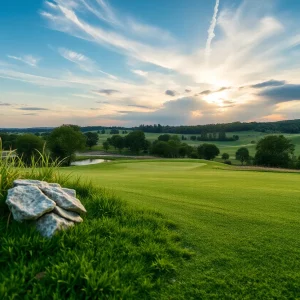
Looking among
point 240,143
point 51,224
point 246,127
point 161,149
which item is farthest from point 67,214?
point 246,127

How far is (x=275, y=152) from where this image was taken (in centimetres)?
6494

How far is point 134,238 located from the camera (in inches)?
189

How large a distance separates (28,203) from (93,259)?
1.78m

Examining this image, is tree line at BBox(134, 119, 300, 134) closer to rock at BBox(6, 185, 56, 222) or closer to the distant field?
the distant field

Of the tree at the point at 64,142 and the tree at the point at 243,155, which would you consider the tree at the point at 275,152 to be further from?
the tree at the point at 64,142

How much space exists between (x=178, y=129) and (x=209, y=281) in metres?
157

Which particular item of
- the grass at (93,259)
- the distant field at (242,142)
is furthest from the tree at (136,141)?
the grass at (93,259)

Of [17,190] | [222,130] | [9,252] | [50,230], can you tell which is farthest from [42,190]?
[222,130]

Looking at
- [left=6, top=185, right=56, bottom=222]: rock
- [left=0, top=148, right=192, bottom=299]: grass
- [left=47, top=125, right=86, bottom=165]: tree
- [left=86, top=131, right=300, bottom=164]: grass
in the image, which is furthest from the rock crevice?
[left=86, top=131, right=300, bottom=164]: grass

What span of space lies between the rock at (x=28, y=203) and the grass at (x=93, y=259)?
0.18 m

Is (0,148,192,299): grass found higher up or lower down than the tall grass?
lower down

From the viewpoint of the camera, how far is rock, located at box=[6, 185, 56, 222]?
4.54 m

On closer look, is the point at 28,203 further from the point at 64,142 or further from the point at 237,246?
the point at 64,142

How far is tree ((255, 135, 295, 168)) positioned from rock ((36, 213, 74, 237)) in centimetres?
6691
